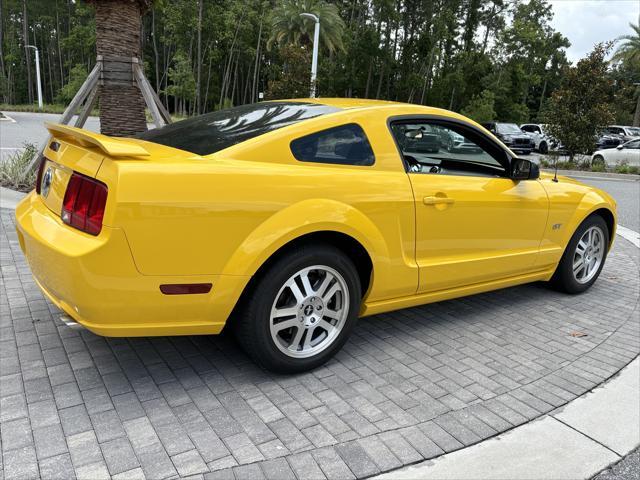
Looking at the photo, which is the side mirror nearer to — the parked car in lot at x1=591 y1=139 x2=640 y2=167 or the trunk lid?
the trunk lid

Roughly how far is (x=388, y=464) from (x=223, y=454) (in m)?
0.74

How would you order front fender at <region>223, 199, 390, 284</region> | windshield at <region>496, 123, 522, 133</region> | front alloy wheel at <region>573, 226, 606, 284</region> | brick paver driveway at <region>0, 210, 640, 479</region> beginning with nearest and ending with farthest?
brick paver driveway at <region>0, 210, 640, 479</region>, front fender at <region>223, 199, 390, 284</region>, front alloy wheel at <region>573, 226, 606, 284</region>, windshield at <region>496, 123, 522, 133</region>

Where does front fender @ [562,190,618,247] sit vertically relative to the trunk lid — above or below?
below

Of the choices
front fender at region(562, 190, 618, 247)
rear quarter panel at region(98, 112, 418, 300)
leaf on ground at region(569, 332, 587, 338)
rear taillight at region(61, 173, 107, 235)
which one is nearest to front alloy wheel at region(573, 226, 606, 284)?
front fender at region(562, 190, 618, 247)

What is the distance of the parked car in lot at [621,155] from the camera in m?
19.0

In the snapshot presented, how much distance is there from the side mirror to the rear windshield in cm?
158

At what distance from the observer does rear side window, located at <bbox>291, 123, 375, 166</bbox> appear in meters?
3.01

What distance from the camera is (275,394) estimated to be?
2.87 metres

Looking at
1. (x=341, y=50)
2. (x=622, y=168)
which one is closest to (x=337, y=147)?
(x=622, y=168)

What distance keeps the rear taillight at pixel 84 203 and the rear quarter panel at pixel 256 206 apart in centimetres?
9

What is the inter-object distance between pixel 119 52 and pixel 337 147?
5.82 m

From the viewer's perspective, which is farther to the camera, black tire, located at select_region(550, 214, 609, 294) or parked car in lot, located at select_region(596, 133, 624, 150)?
parked car in lot, located at select_region(596, 133, 624, 150)

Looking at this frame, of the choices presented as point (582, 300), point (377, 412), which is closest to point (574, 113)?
point (582, 300)

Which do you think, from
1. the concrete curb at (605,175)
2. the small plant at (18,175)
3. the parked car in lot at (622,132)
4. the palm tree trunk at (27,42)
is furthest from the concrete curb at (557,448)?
the palm tree trunk at (27,42)
